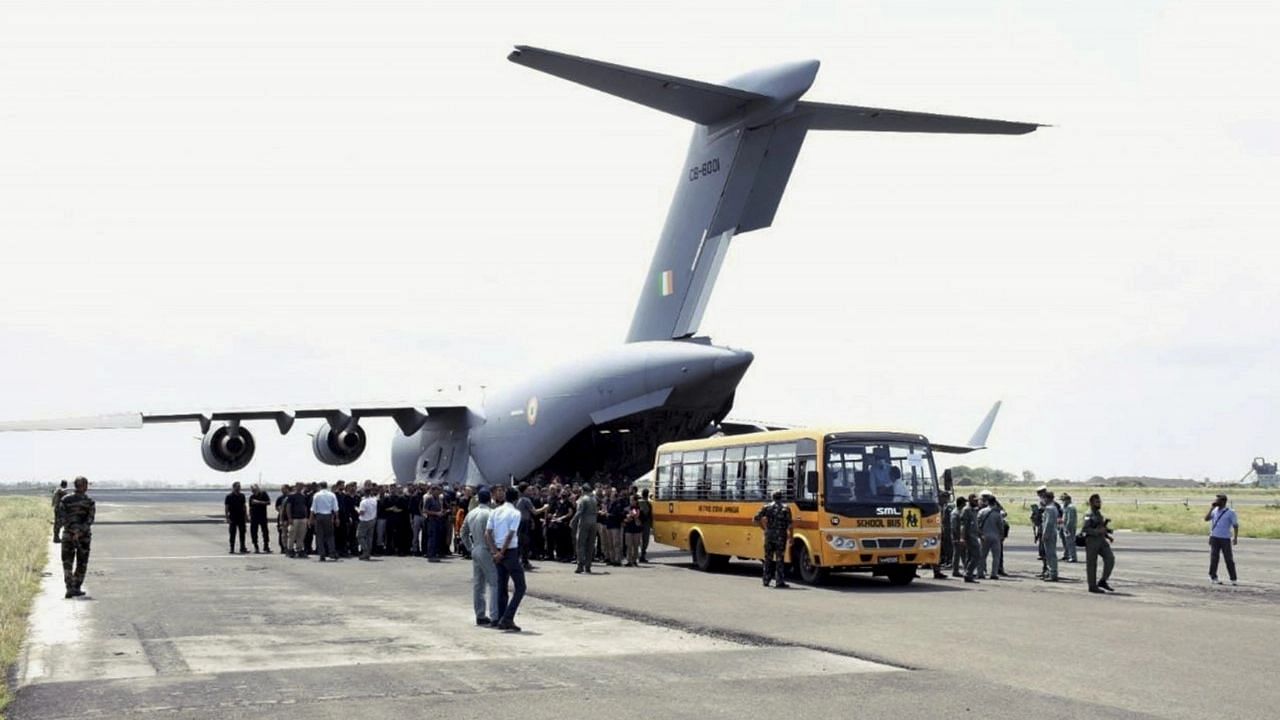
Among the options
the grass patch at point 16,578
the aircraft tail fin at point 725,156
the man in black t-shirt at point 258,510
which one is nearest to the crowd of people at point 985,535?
the aircraft tail fin at point 725,156

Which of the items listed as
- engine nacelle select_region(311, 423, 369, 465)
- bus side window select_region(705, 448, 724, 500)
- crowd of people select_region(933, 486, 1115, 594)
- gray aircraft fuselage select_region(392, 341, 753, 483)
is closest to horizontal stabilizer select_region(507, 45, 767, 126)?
gray aircraft fuselage select_region(392, 341, 753, 483)

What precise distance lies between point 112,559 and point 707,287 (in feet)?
47.6

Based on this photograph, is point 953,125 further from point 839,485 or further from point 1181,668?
point 1181,668

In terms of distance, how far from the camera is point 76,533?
19016 mm

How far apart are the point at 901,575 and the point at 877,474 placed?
1.88 m

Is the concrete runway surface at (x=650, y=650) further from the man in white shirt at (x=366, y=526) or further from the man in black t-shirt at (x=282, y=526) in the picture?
the man in black t-shirt at (x=282, y=526)

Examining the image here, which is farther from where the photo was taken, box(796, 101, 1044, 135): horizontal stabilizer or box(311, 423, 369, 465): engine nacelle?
box(311, 423, 369, 465): engine nacelle

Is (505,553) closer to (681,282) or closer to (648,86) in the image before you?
(648,86)

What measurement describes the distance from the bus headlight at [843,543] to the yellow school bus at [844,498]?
16 millimetres

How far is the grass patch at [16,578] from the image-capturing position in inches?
506

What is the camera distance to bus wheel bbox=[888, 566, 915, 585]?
21188 mm

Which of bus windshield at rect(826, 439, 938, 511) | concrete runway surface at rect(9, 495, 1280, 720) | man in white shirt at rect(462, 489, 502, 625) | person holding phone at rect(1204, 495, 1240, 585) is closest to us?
concrete runway surface at rect(9, 495, 1280, 720)

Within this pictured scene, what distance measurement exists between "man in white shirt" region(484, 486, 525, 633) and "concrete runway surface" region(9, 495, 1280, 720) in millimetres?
283

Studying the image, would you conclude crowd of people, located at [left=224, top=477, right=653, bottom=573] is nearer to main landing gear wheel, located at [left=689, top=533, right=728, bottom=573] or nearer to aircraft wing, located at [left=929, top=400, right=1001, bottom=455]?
main landing gear wheel, located at [left=689, top=533, right=728, bottom=573]
